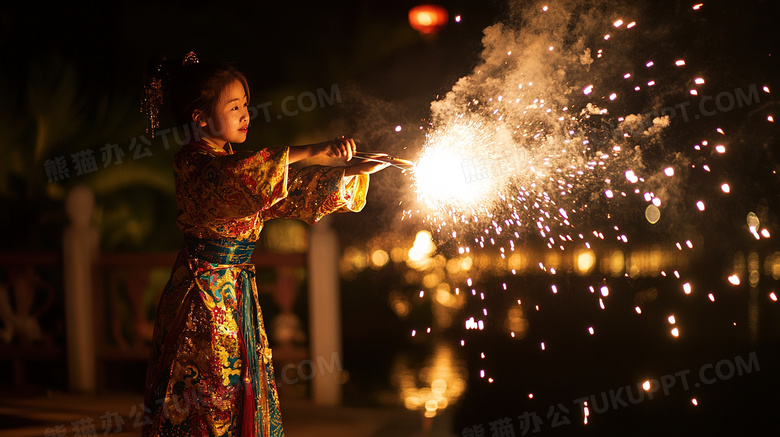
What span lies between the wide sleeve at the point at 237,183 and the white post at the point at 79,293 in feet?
9.95

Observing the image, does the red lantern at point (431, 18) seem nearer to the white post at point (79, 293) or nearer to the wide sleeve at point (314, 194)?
the white post at point (79, 293)

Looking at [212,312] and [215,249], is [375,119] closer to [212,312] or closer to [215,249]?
[215,249]

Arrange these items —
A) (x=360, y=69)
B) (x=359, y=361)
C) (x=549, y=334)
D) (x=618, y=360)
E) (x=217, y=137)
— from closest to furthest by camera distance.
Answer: (x=217, y=137), (x=360, y=69), (x=618, y=360), (x=359, y=361), (x=549, y=334)

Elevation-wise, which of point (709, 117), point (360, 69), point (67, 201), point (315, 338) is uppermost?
Answer: point (360, 69)

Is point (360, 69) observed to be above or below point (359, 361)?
above

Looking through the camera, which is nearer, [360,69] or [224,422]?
[224,422]

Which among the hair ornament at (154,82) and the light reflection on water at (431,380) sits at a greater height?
the hair ornament at (154,82)

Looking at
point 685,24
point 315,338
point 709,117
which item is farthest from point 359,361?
point 685,24

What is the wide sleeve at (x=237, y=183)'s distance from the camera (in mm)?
2277

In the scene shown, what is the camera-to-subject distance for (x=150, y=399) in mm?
2420

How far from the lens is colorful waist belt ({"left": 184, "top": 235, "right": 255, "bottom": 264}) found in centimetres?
243

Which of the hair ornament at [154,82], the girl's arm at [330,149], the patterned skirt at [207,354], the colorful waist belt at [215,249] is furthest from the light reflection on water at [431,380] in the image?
the hair ornament at [154,82]

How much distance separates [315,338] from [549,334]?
4119mm

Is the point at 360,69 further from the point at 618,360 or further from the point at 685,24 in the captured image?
the point at 618,360
